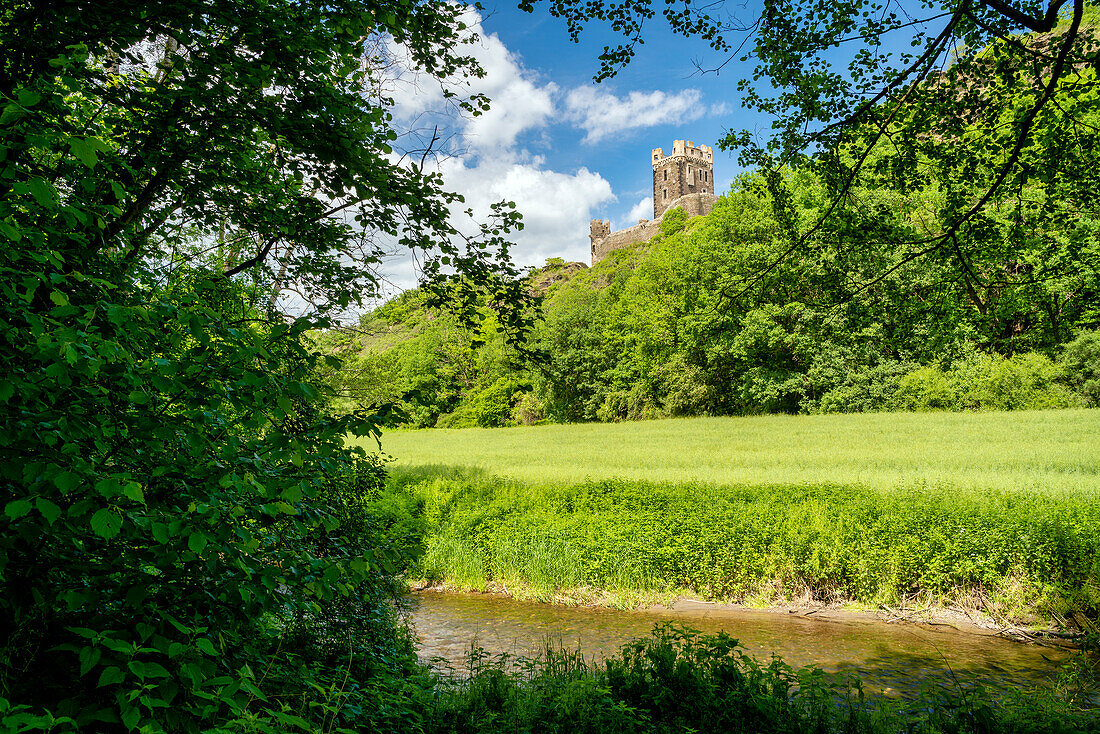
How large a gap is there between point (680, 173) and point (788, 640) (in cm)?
11874

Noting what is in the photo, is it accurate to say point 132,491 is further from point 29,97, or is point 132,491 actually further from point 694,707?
point 694,707

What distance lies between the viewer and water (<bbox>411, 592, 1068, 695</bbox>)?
7.55 metres

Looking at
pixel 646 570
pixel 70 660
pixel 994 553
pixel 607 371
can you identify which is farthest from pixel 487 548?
pixel 607 371

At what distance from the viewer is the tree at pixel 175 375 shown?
217 centimetres

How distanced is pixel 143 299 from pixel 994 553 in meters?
12.4

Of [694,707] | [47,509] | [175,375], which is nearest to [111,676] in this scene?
[47,509]

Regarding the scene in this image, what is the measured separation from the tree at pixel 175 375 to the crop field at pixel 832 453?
13.4 m

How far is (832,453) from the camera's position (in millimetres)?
21094

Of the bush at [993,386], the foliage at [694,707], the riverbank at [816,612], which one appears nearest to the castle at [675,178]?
the bush at [993,386]

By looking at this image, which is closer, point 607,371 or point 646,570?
point 646,570

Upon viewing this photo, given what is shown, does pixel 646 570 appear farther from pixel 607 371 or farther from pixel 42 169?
pixel 607 371

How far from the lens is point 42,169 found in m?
3.17

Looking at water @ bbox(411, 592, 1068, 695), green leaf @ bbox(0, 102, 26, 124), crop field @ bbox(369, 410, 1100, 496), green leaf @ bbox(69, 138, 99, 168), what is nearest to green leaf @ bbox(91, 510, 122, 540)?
green leaf @ bbox(69, 138, 99, 168)

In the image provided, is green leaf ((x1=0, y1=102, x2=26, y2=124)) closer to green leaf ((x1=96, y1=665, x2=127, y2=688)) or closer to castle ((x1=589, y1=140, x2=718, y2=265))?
green leaf ((x1=96, y1=665, x2=127, y2=688))
